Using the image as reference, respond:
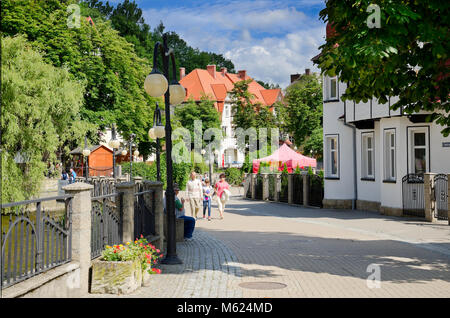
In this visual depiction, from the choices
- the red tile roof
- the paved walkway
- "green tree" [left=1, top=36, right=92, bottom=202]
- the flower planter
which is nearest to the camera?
the flower planter

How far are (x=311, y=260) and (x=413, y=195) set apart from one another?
10905mm

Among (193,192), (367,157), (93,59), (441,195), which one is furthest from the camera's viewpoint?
A: (93,59)

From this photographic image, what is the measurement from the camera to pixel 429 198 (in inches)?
766

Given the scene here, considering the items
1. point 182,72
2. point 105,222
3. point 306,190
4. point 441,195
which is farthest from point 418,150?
point 182,72

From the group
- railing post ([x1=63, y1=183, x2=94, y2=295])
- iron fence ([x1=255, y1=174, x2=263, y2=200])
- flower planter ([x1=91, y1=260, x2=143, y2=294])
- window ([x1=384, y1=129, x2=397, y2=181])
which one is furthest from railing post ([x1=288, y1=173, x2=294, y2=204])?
railing post ([x1=63, y1=183, x2=94, y2=295])

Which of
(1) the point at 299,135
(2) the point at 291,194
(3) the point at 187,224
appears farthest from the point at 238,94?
(3) the point at 187,224

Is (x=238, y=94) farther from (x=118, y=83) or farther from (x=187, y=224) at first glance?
(x=187, y=224)

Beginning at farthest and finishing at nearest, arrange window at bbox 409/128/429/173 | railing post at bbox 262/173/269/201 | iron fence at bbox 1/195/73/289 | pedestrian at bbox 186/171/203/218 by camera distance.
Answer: railing post at bbox 262/173/269/201 < window at bbox 409/128/429/173 < pedestrian at bbox 186/171/203/218 < iron fence at bbox 1/195/73/289

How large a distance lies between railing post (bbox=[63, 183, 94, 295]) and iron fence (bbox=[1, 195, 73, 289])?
7 centimetres

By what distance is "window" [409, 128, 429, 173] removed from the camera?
2134cm

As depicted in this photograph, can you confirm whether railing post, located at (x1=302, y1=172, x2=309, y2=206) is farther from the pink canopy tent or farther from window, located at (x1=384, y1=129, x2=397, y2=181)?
the pink canopy tent

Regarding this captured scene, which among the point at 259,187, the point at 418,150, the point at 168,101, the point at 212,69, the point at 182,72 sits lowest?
the point at 259,187

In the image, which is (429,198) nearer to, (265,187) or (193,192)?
(193,192)

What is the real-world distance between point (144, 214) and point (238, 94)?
49.7m
